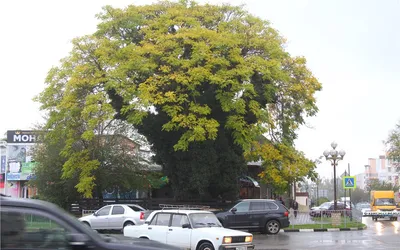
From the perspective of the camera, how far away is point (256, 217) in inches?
961

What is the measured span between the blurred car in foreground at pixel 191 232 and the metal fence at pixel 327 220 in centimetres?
1504

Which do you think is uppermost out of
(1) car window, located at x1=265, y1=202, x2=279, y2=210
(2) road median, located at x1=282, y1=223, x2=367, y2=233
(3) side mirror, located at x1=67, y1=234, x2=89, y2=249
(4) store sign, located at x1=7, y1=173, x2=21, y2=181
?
(4) store sign, located at x1=7, y1=173, x2=21, y2=181

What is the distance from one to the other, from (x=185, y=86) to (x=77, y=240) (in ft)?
80.2

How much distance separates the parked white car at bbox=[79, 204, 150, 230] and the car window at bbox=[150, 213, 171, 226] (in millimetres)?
9189

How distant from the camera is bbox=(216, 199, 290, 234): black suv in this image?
79.9 ft

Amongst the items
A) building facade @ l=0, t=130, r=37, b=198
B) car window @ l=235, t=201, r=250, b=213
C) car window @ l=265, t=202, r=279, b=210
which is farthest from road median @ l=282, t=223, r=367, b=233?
building facade @ l=0, t=130, r=37, b=198

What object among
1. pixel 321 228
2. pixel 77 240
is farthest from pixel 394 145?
pixel 77 240

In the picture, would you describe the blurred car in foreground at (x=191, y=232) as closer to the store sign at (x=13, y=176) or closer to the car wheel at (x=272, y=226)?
the car wheel at (x=272, y=226)

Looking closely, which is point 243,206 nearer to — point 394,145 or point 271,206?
point 271,206

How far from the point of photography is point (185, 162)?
31953mm

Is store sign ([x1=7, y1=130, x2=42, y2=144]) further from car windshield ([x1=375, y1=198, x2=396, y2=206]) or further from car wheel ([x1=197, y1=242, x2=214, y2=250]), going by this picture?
car wheel ([x1=197, y1=242, x2=214, y2=250])

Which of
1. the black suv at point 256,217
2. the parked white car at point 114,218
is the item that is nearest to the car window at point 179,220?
the parked white car at point 114,218

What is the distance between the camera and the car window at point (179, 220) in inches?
566

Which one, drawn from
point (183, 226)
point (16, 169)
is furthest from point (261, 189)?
point (183, 226)
